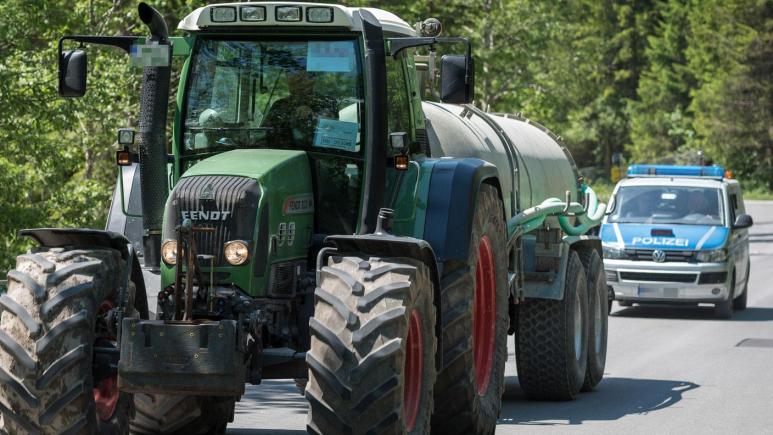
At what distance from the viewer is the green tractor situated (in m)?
7.92

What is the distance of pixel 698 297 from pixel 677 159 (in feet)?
238

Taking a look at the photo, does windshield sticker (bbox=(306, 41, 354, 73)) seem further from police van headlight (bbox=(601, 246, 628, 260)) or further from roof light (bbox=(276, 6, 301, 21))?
police van headlight (bbox=(601, 246, 628, 260))

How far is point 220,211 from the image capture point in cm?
868

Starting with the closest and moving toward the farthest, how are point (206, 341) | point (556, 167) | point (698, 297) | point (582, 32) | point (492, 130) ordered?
point (206, 341)
point (492, 130)
point (556, 167)
point (698, 297)
point (582, 32)

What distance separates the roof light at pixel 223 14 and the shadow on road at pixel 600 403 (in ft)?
13.1

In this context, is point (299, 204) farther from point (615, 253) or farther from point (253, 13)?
point (615, 253)

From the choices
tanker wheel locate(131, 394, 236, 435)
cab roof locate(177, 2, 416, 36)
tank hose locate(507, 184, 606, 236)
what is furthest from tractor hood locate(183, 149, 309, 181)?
tank hose locate(507, 184, 606, 236)

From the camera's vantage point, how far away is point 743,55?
8719 centimetres

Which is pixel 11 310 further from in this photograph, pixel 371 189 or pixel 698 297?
pixel 698 297

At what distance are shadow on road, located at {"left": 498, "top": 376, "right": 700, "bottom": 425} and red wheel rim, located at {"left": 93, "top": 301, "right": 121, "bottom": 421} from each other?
396cm

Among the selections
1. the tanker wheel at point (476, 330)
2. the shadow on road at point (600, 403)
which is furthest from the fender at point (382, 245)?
the shadow on road at point (600, 403)

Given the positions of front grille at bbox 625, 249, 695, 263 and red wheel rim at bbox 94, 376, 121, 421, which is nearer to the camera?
red wheel rim at bbox 94, 376, 121, 421

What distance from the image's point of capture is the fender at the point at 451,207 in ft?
31.7

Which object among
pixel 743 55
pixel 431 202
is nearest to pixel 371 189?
pixel 431 202
